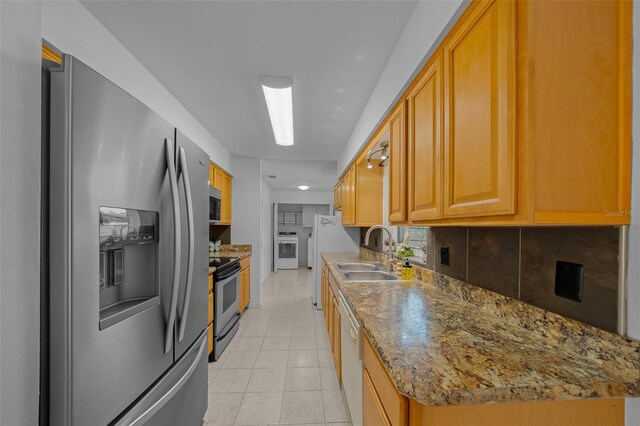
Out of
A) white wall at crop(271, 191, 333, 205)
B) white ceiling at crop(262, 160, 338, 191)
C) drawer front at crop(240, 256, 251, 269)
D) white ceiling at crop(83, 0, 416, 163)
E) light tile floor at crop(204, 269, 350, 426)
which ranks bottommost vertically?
light tile floor at crop(204, 269, 350, 426)

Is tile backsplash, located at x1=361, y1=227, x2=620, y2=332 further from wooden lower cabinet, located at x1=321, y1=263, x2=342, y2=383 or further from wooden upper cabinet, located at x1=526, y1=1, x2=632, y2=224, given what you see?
wooden lower cabinet, located at x1=321, y1=263, x2=342, y2=383

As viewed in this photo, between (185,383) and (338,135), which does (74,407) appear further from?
(338,135)

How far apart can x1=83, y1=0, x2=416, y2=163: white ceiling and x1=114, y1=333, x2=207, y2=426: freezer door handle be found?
1.84m

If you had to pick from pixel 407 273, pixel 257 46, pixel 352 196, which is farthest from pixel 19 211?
pixel 352 196

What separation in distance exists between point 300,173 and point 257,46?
4084mm

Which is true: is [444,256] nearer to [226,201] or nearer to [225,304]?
[225,304]

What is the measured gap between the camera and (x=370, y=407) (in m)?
1.12

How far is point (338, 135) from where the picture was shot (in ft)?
11.2

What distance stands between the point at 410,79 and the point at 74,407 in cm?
188

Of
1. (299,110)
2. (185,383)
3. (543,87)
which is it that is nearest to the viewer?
(543,87)

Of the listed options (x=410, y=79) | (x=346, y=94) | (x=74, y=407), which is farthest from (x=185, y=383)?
(x=346, y=94)

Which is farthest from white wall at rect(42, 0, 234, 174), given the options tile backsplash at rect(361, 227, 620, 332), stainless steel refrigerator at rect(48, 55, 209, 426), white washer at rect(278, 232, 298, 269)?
white washer at rect(278, 232, 298, 269)

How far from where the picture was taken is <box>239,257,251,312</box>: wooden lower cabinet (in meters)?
3.78

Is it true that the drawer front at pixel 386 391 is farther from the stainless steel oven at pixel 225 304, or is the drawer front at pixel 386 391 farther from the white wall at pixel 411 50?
the stainless steel oven at pixel 225 304
